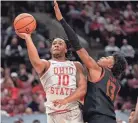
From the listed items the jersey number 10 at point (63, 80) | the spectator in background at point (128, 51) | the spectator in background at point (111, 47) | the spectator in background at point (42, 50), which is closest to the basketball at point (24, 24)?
the jersey number 10 at point (63, 80)

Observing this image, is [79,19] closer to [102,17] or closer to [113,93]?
[102,17]

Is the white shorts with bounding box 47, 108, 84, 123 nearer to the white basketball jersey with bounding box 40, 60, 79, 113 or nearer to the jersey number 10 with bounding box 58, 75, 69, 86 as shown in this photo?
the white basketball jersey with bounding box 40, 60, 79, 113

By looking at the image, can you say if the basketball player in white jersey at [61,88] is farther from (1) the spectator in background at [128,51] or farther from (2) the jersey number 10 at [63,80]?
(1) the spectator in background at [128,51]

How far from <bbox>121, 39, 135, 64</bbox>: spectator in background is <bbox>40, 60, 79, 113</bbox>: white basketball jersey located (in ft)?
29.5

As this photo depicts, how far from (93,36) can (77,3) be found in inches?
67.1

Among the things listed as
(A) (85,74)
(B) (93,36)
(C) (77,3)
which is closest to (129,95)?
(B) (93,36)

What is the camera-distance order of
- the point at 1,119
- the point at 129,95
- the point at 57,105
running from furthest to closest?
the point at 129,95 < the point at 1,119 < the point at 57,105

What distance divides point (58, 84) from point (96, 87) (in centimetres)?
49

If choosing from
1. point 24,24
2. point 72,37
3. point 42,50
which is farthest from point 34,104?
point 72,37

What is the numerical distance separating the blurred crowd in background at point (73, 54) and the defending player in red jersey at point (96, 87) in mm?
5575

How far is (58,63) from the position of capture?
673cm

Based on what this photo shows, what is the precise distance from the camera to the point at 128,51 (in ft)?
52.2

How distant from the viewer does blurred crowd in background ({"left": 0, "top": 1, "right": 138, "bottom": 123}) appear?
13.0 metres

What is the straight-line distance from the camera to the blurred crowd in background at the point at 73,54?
513 inches
